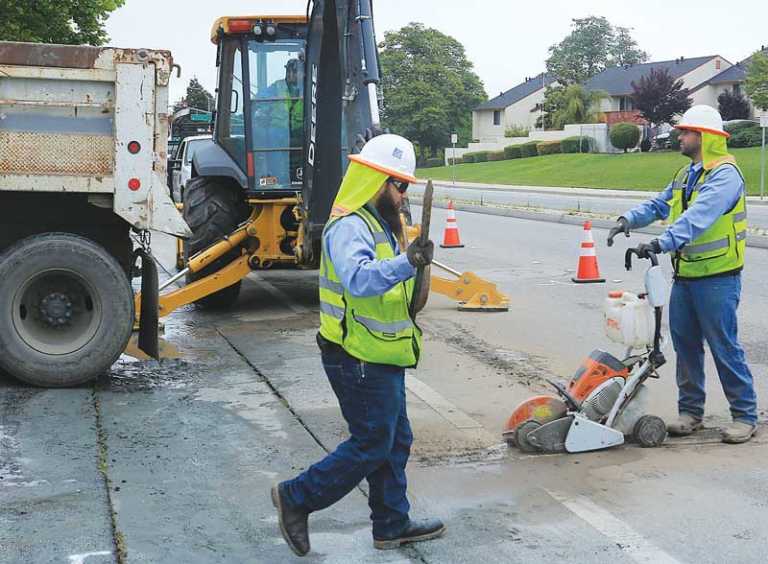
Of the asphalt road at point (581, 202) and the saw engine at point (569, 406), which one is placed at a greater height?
the saw engine at point (569, 406)

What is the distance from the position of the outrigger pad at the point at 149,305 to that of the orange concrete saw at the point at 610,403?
10.5 feet

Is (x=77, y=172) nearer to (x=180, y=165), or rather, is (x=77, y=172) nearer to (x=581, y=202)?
(x=180, y=165)

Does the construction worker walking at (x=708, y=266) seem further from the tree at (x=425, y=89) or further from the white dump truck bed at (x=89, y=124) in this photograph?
the tree at (x=425, y=89)

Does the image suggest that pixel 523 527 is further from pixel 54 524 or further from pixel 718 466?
pixel 54 524

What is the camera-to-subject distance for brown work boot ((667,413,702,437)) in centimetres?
662

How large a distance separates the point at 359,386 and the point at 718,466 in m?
2.37

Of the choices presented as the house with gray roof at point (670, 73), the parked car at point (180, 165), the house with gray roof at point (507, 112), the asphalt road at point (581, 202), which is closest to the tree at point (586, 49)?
the house with gray roof at point (507, 112)

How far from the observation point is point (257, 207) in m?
11.5

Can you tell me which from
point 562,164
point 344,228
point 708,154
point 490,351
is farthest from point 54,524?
point 562,164

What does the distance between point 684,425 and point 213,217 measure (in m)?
6.21

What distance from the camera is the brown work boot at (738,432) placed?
6445 millimetres

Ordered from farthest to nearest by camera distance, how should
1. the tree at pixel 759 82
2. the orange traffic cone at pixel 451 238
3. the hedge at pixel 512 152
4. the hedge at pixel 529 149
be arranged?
the hedge at pixel 512 152 < the hedge at pixel 529 149 < the tree at pixel 759 82 < the orange traffic cone at pixel 451 238

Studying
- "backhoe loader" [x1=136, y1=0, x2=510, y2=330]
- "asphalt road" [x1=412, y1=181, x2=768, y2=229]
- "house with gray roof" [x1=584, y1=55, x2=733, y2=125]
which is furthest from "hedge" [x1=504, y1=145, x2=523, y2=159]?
"backhoe loader" [x1=136, y1=0, x2=510, y2=330]

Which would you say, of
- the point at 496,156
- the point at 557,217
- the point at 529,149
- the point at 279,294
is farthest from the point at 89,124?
the point at 496,156
